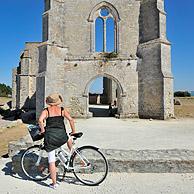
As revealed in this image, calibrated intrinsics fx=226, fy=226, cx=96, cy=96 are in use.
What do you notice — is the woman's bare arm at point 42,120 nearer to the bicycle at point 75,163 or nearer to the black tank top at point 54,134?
the black tank top at point 54,134

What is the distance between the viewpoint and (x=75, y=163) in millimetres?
4223

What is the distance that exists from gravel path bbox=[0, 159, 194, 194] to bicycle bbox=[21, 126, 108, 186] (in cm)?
17

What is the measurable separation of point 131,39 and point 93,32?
113 inches

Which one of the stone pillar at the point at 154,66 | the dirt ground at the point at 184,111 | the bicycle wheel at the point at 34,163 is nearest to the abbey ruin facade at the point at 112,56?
the stone pillar at the point at 154,66

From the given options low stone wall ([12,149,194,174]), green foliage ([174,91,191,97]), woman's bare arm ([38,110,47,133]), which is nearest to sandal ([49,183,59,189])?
woman's bare arm ([38,110,47,133])

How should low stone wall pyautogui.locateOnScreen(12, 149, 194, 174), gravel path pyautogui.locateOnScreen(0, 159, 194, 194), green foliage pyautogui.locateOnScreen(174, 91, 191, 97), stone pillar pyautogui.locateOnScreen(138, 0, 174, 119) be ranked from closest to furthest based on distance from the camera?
gravel path pyautogui.locateOnScreen(0, 159, 194, 194)
low stone wall pyautogui.locateOnScreen(12, 149, 194, 174)
stone pillar pyautogui.locateOnScreen(138, 0, 174, 119)
green foliage pyautogui.locateOnScreen(174, 91, 191, 97)

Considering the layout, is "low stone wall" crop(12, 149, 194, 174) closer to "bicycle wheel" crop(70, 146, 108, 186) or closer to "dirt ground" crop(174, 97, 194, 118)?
"bicycle wheel" crop(70, 146, 108, 186)

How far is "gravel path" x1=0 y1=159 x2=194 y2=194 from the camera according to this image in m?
3.71

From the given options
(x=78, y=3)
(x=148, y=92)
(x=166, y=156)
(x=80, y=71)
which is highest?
(x=78, y=3)

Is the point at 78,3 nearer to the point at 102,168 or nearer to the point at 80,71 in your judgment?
the point at 80,71

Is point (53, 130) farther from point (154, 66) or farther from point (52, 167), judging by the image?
point (154, 66)

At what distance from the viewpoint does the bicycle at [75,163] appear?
4133 millimetres

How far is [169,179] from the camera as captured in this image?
4223mm

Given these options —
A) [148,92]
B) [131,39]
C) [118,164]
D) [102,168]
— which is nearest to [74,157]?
[102,168]
